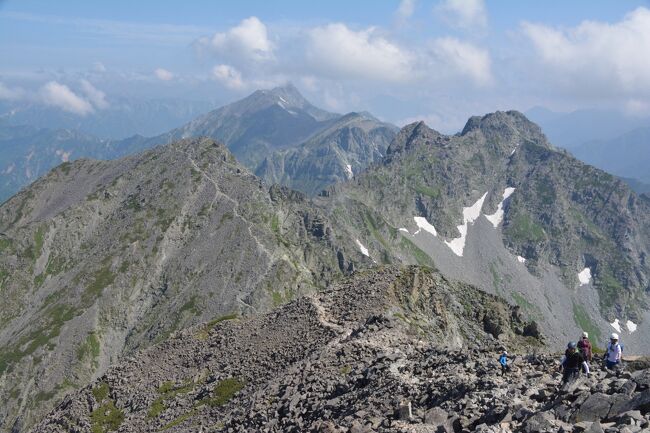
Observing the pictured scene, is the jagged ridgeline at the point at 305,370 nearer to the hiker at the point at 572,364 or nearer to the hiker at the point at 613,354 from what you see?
the hiker at the point at 572,364

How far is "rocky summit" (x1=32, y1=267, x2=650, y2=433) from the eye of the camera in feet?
95.7

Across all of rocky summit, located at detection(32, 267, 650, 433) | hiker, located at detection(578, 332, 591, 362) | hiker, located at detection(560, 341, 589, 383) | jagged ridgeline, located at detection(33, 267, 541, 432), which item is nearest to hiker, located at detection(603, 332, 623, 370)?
hiker, located at detection(578, 332, 591, 362)

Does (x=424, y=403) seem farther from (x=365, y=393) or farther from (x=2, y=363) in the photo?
(x=2, y=363)

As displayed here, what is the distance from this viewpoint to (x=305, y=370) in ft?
172

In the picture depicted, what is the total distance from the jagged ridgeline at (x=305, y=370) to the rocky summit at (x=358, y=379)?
0.16 meters

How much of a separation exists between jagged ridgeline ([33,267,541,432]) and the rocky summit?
163mm

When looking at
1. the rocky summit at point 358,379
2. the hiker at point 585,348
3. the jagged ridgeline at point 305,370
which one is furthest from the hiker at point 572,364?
the jagged ridgeline at point 305,370

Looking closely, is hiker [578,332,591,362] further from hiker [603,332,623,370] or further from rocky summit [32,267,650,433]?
rocky summit [32,267,650,433]

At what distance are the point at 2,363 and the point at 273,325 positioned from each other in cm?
16859

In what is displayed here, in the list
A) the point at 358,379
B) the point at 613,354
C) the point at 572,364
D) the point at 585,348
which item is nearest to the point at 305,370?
the point at 358,379

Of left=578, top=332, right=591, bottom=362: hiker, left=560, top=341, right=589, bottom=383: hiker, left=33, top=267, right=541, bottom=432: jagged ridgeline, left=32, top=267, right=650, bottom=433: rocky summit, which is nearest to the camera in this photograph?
left=32, top=267, right=650, bottom=433: rocky summit

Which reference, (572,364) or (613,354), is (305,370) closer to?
(572,364)

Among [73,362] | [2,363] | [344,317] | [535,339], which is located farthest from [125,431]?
[2,363]

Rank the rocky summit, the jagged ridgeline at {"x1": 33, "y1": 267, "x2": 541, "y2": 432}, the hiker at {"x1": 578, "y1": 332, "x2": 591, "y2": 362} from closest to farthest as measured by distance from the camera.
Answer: the rocky summit, the hiker at {"x1": 578, "y1": 332, "x2": 591, "y2": 362}, the jagged ridgeline at {"x1": 33, "y1": 267, "x2": 541, "y2": 432}
